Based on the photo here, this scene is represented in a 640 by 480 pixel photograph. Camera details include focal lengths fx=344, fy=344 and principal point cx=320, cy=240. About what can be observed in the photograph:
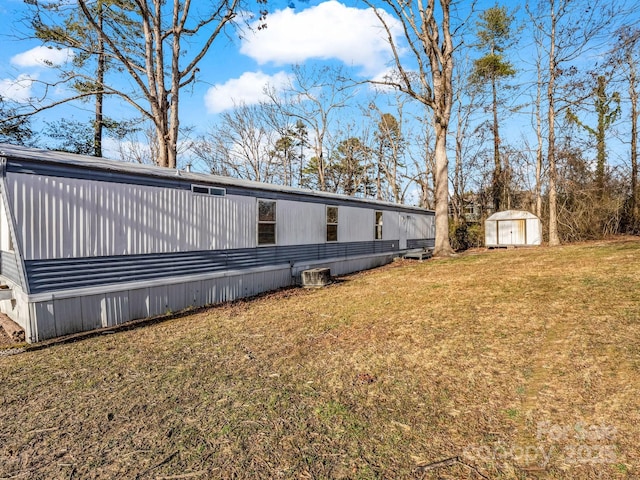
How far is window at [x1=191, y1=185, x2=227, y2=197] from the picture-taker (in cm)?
749

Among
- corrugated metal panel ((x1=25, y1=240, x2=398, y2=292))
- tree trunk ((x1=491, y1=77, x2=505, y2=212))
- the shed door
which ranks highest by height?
tree trunk ((x1=491, y1=77, x2=505, y2=212))

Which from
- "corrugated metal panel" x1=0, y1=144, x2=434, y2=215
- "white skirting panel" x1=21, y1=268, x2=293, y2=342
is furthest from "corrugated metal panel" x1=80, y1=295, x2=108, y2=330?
"corrugated metal panel" x1=0, y1=144, x2=434, y2=215

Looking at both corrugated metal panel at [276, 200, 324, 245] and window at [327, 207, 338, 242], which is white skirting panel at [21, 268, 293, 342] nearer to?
corrugated metal panel at [276, 200, 324, 245]

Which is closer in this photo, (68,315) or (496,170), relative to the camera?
(68,315)

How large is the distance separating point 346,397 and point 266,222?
633cm

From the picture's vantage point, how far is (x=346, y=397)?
3.36 meters

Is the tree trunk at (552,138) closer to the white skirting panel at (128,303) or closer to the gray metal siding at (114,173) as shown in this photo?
the gray metal siding at (114,173)

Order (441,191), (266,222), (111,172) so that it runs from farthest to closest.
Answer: (441,191) < (266,222) < (111,172)

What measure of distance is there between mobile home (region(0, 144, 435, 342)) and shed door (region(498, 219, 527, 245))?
12736 mm

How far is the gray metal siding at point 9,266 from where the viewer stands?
226 inches

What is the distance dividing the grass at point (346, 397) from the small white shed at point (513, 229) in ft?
41.2

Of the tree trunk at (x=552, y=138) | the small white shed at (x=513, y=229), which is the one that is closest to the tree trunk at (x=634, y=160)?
the tree trunk at (x=552, y=138)

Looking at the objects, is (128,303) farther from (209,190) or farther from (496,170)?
(496,170)

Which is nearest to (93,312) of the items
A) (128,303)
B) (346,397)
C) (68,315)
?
(68,315)
